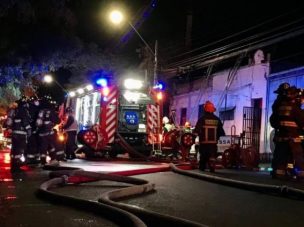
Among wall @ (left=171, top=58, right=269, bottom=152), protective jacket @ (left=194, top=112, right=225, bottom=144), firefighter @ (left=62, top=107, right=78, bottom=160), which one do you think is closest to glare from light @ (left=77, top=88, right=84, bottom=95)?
firefighter @ (left=62, top=107, right=78, bottom=160)

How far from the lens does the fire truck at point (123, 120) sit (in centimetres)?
1503

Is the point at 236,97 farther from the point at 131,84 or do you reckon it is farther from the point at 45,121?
the point at 45,121

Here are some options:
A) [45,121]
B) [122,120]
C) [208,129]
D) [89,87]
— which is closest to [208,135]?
[208,129]

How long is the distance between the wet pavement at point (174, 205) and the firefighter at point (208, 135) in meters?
2.23

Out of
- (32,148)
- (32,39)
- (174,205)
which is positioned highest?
(32,39)

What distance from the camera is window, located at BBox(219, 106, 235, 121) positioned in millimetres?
24094

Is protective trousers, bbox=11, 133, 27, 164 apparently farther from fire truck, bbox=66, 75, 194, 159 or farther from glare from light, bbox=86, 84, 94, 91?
glare from light, bbox=86, 84, 94, 91

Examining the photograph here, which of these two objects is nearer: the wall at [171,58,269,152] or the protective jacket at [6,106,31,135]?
the protective jacket at [6,106,31,135]

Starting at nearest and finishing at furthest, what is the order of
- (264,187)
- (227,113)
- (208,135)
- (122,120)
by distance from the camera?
(264,187), (208,135), (122,120), (227,113)

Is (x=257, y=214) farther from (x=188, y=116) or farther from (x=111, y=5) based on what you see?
(x=188, y=116)

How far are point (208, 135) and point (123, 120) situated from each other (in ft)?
16.1

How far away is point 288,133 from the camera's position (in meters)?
9.23

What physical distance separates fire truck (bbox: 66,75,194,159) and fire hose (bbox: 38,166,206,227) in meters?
6.69

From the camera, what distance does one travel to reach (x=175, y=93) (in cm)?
2998
